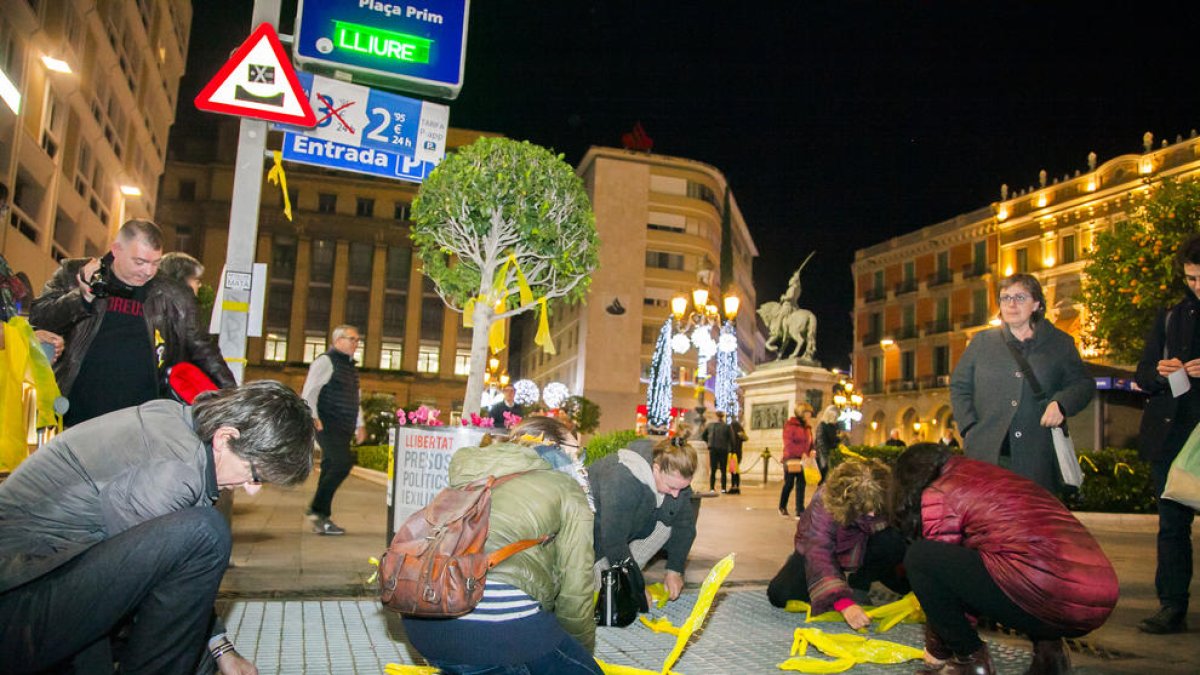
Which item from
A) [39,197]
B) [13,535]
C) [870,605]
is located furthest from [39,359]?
[39,197]

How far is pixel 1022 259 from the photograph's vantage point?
158ft

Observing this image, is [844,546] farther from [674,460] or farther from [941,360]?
[941,360]

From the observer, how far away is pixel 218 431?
2.47m

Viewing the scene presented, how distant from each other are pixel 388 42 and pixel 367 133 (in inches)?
33.8

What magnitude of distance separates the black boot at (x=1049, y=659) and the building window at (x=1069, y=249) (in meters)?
47.0

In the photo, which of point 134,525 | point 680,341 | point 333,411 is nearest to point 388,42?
point 333,411

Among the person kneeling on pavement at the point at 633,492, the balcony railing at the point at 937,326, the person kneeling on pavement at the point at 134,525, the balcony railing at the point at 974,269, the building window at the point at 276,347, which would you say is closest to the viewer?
the person kneeling on pavement at the point at 134,525

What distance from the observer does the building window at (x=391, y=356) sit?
211ft

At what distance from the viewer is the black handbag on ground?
4.46m

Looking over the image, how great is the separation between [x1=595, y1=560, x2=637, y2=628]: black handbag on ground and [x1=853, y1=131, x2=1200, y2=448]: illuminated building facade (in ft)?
129

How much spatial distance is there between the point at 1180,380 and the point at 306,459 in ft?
15.3

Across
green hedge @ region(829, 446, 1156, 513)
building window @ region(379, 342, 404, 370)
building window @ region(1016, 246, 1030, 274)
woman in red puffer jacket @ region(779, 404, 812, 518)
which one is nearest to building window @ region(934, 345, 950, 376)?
building window @ region(1016, 246, 1030, 274)

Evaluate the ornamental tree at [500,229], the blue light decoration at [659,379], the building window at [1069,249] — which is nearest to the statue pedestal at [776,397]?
the blue light decoration at [659,379]

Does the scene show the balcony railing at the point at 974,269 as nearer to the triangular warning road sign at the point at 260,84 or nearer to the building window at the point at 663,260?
the building window at the point at 663,260
